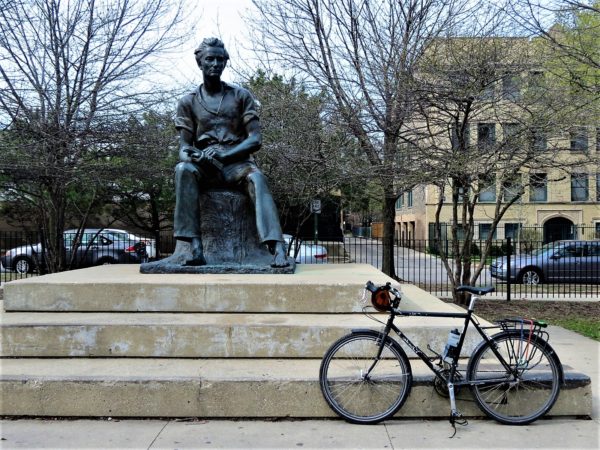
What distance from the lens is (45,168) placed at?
12.4m

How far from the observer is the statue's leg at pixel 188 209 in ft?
22.7

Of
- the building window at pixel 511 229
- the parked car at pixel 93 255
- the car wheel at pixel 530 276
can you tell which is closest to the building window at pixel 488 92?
the car wheel at pixel 530 276

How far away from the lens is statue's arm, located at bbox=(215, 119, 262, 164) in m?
Result: 7.23

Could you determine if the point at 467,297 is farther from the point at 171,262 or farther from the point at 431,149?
the point at 171,262

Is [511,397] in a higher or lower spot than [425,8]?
lower

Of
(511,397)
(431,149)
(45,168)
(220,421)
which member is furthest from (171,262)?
(45,168)

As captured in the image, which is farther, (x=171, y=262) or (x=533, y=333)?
(x=171, y=262)

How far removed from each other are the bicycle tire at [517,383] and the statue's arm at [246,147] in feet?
13.2

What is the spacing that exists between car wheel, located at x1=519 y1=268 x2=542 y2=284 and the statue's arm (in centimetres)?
1333

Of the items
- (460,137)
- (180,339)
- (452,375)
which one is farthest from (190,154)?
(460,137)

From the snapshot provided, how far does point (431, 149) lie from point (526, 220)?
96.9 feet

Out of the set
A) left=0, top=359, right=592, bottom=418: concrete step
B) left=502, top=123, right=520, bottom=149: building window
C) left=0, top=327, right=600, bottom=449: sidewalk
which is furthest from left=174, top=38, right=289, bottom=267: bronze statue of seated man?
left=502, top=123, right=520, bottom=149: building window

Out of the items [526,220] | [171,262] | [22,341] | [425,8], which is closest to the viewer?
[22,341]

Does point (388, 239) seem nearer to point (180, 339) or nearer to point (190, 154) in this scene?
point (190, 154)
